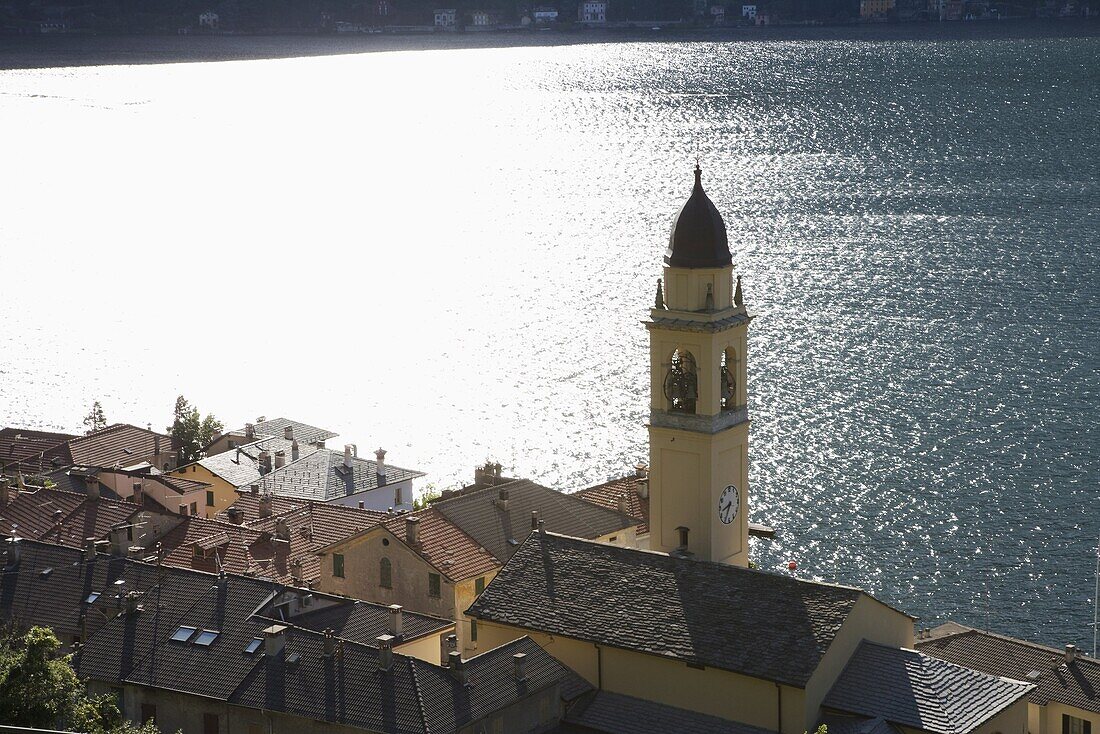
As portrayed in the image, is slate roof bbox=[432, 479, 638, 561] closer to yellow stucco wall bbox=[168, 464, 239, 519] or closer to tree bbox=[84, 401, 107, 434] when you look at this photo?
yellow stucco wall bbox=[168, 464, 239, 519]

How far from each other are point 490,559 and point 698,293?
34.0 feet

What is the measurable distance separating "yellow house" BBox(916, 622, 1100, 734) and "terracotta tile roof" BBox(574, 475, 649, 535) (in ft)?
27.8

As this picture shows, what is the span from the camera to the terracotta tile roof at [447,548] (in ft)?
154

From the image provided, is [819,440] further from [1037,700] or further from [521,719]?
[521,719]

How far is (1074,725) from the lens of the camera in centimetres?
4519

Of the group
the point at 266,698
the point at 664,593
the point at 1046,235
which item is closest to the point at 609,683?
the point at 664,593

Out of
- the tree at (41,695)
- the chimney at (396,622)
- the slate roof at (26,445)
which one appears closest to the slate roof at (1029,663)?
the chimney at (396,622)

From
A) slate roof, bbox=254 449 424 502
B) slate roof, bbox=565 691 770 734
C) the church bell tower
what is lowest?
slate roof, bbox=254 449 424 502

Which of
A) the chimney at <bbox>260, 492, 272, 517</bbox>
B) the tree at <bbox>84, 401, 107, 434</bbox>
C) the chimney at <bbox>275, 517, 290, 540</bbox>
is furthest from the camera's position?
the tree at <bbox>84, 401, 107, 434</bbox>

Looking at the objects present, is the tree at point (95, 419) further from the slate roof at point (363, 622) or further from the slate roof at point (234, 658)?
the slate roof at point (363, 622)

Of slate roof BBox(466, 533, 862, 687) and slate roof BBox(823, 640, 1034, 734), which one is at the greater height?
slate roof BBox(466, 533, 862, 687)

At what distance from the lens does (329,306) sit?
144m

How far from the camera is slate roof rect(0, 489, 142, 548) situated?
54.1 m

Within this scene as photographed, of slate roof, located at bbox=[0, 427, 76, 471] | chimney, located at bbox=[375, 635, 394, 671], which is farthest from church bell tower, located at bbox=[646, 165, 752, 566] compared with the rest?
slate roof, located at bbox=[0, 427, 76, 471]
